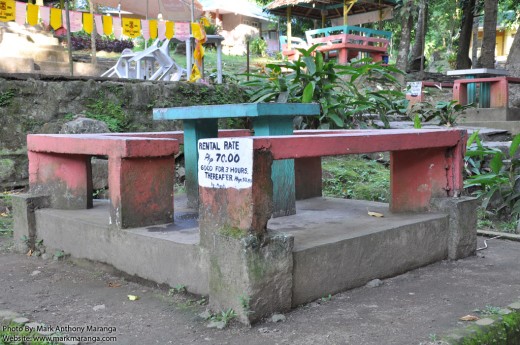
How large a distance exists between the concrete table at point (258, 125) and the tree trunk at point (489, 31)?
11.9m

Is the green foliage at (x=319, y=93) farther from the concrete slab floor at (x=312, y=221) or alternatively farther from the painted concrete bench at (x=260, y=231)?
the painted concrete bench at (x=260, y=231)

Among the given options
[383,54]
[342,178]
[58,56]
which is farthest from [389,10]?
[342,178]

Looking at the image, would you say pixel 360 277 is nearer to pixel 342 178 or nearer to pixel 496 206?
pixel 496 206

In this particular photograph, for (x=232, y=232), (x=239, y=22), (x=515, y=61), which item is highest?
(x=239, y=22)

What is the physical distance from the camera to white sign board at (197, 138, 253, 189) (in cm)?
254

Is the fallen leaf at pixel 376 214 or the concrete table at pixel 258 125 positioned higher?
the concrete table at pixel 258 125

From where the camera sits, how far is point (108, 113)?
21.7 feet

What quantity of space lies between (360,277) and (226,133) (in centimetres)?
220

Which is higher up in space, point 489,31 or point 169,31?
point 489,31

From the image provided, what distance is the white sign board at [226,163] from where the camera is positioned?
8.34 ft

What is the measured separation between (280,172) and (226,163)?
119 centimetres

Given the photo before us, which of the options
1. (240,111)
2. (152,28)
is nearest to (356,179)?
(240,111)

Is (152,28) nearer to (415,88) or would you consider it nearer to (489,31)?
(415,88)

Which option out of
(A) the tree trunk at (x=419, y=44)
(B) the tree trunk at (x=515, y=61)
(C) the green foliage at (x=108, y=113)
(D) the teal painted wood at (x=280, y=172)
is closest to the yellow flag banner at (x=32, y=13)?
(C) the green foliage at (x=108, y=113)
